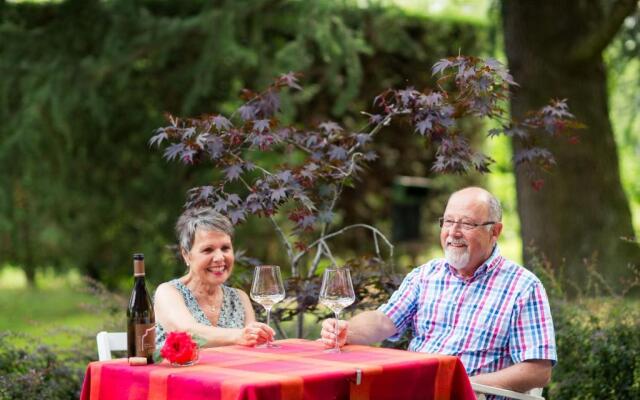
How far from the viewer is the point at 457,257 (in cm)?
415

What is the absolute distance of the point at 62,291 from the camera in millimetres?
16000

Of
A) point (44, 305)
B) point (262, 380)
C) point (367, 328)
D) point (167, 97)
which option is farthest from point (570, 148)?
point (44, 305)

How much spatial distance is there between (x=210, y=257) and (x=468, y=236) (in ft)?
3.33

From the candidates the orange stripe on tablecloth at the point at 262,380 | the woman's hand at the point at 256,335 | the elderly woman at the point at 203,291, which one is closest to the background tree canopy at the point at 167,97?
the elderly woman at the point at 203,291

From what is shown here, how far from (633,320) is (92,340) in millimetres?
3039

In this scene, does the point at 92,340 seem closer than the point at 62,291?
Yes

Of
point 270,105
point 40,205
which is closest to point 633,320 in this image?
point 270,105

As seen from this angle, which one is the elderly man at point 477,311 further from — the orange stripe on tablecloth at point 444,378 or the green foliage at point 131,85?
the green foliage at point 131,85

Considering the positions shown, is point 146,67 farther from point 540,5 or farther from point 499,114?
point 499,114

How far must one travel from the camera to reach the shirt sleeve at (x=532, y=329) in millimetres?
3955

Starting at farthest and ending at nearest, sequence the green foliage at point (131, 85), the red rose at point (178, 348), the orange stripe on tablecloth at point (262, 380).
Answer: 1. the green foliage at point (131, 85)
2. the red rose at point (178, 348)
3. the orange stripe on tablecloth at point (262, 380)

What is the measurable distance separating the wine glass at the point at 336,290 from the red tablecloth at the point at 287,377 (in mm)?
174

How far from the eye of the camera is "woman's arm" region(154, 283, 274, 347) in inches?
150

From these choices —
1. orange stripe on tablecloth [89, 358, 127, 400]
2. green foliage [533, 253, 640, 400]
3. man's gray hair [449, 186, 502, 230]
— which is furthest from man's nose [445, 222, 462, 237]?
green foliage [533, 253, 640, 400]
